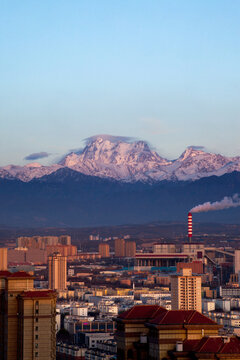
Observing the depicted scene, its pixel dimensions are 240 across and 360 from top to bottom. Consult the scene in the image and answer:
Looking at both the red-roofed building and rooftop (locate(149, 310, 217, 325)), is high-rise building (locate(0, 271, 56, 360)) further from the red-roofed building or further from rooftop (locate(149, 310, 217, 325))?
rooftop (locate(149, 310, 217, 325))

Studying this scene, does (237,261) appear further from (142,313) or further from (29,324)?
(142,313)

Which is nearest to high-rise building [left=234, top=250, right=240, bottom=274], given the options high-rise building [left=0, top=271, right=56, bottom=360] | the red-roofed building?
high-rise building [left=0, top=271, right=56, bottom=360]

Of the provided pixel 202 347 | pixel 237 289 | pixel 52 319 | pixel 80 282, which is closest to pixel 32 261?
pixel 80 282

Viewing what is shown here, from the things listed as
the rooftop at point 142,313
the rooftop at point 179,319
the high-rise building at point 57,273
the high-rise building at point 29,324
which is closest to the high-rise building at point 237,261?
the high-rise building at point 57,273

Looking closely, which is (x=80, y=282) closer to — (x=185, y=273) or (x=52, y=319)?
(x=185, y=273)

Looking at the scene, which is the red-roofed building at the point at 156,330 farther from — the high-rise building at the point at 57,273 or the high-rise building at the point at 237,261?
the high-rise building at the point at 237,261
